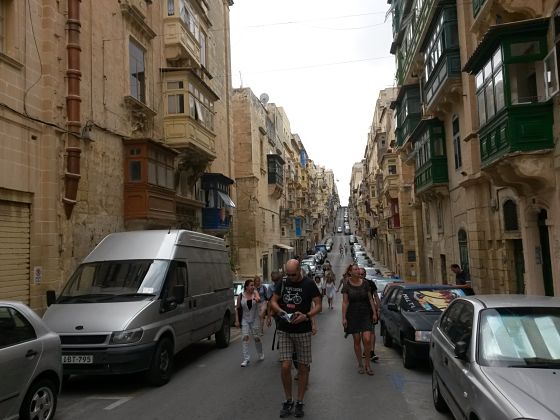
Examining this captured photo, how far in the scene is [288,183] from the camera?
62594 mm

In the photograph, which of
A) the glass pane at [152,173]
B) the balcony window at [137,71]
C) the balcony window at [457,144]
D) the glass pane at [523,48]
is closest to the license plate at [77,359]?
the glass pane at [523,48]

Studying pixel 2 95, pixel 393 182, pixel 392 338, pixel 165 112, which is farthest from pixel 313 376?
pixel 393 182

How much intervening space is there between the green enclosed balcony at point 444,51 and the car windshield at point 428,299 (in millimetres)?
10020

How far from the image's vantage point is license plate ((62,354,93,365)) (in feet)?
23.5

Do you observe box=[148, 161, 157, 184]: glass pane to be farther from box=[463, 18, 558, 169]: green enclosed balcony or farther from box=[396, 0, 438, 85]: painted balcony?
box=[396, 0, 438, 85]: painted balcony

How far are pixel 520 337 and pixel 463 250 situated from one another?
15.5 meters

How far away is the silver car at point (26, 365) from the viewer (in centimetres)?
496

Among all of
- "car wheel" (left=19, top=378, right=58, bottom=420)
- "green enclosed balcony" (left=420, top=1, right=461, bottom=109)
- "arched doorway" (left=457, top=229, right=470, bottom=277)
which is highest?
"green enclosed balcony" (left=420, top=1, right=461, bottom=109)

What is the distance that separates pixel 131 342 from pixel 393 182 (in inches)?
1513

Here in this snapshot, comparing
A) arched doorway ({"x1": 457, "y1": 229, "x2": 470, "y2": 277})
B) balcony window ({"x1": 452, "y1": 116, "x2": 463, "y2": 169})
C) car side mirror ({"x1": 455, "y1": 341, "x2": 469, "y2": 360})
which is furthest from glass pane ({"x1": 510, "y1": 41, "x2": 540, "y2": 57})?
car side mirror ({"x1": 455, "y1": 341, "x2": 469, "y2": 360})

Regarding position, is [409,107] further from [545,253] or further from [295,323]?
[295,323]

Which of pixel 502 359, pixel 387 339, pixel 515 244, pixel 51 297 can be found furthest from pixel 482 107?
pixel 51 297

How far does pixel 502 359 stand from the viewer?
4.29 m

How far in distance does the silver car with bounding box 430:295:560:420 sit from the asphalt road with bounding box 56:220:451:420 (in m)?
1.02
